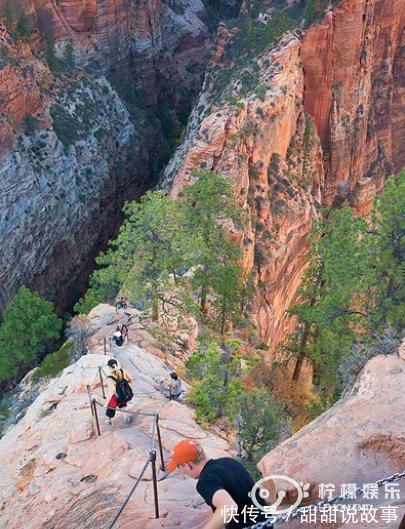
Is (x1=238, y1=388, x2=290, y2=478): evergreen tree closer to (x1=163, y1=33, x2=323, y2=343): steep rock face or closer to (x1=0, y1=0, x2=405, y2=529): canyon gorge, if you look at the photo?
(x1=0, y1=0, x2=405, y2=529): canyon gorge

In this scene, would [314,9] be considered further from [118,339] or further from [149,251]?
[118,339]

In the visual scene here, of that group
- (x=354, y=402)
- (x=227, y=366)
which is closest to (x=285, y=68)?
(x=227, y=366)

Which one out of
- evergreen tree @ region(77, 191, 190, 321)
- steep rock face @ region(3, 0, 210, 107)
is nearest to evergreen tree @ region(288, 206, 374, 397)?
evergreen tree @ region(77, 191, 190, 321)

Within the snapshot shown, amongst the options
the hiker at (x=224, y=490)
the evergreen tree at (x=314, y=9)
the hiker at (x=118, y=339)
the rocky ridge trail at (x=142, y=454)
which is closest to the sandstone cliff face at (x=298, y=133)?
the evergreen tree at (x=314, y=9)

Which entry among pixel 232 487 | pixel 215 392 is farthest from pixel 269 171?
pixel 232 487

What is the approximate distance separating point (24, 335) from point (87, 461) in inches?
777

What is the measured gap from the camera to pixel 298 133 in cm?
4078

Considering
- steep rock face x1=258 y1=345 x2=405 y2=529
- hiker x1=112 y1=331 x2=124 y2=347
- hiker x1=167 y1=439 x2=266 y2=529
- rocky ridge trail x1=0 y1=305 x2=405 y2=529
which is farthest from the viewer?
hiker x1=112 y1=331 x2=124 y2=347

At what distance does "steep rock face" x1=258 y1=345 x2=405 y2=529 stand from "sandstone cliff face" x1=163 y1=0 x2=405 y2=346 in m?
20.0

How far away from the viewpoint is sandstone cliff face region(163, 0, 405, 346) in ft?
107

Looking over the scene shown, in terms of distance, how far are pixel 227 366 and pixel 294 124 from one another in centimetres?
2939

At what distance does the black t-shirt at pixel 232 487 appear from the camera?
18.1ft

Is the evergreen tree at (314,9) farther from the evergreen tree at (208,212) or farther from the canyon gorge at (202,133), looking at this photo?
the evergreen tree at (208,212)

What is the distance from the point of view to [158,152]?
5712cm
